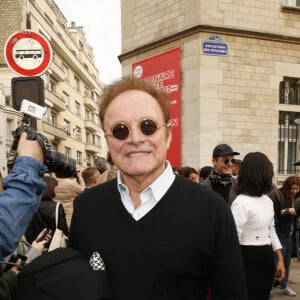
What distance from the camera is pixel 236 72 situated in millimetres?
8945

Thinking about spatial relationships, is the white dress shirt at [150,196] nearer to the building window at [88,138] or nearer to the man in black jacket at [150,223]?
the man in black jacket at [150,223]

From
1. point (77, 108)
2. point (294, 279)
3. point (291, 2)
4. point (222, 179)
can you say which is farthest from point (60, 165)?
point (77, 108)

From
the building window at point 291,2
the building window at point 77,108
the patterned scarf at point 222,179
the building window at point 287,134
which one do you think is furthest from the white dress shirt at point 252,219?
the building window at point 77,108

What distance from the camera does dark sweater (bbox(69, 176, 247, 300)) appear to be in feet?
4.49

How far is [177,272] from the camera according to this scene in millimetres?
1370

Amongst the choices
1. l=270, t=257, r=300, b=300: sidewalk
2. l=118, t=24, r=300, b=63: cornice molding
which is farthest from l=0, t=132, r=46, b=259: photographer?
l=118, t=24, r=300, b=63: cornice molding

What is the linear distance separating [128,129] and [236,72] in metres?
8.14

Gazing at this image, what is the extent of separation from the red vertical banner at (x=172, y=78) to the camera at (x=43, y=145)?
7.46 meters

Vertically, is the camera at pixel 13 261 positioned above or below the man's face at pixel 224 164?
below

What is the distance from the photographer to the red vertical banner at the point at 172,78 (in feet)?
29.8

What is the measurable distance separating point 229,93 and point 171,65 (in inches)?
71.8

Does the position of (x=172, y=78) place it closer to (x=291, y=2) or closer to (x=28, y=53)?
(x=291, y=2)

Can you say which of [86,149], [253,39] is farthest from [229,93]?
[86,149]

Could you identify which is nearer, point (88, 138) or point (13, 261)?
point (13, 261)
